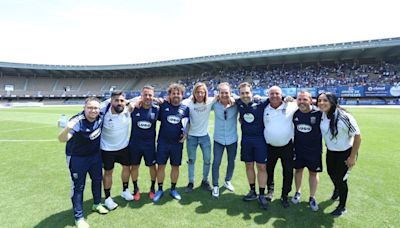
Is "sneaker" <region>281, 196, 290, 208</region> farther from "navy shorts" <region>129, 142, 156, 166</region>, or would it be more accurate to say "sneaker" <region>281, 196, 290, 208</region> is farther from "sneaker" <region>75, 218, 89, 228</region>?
"sneaker" <region>75, 218, 89, 228</region>

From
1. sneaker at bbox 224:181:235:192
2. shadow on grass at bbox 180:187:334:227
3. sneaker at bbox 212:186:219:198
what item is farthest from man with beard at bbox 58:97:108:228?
sneaker at bbox 224:181:235:192

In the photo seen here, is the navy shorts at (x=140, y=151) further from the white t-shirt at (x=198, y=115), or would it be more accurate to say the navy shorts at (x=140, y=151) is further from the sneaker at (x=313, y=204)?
the sneaker at (x=313, y=204)

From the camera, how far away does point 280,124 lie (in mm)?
4426

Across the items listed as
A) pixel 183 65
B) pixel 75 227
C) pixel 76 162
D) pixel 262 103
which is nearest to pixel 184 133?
pixel 262 103

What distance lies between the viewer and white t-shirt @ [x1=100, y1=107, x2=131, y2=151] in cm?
438

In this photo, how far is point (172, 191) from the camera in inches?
192

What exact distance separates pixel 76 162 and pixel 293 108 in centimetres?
371

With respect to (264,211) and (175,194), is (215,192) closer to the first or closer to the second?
(175,194)

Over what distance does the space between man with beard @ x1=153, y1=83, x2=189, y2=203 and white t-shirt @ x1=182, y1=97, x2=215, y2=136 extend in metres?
0.23

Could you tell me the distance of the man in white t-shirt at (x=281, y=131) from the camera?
443 cm

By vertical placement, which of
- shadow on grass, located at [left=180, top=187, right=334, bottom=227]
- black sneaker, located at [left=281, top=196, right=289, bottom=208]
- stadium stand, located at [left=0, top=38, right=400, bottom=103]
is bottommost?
shadow on grass, located at [left=180, top=187, right=334, bottom=227]

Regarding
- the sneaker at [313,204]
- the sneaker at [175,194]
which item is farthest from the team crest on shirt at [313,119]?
the sneaker at [175,194]

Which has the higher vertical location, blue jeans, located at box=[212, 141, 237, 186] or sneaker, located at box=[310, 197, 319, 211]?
blue jeans, located at box=[212, 141, 237, 186]

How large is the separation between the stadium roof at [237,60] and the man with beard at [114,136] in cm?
4039
